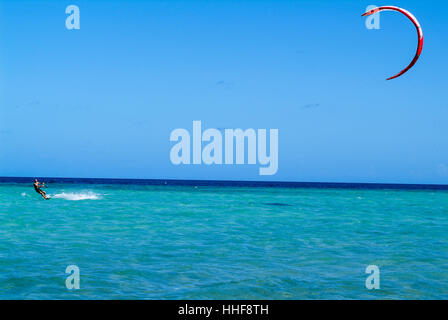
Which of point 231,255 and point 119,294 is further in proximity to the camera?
point 231,255

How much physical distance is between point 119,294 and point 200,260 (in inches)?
147

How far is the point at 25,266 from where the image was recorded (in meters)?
11.4

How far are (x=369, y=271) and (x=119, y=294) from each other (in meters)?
6.21

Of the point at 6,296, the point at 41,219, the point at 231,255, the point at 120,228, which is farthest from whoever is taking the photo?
the point at 41,219

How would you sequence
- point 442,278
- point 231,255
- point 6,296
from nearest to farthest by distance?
point 6,296 < point 442,278 < point 231,255
